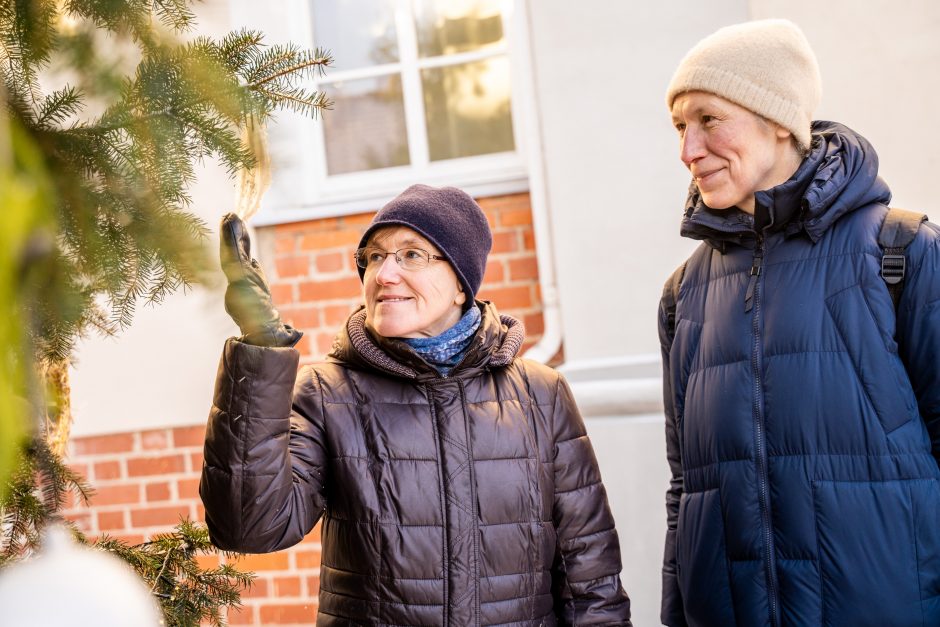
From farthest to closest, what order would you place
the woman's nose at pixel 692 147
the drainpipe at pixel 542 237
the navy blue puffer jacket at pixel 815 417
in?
1. the drainpipe at pixel 542 237
2. the woman's nose at pixel 692 147
3. the navy blue puffer jacket at pixel 815 417

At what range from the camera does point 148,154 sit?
30.4 inches

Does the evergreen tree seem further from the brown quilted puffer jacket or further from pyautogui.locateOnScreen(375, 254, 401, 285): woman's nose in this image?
pyautogui.locateOnScreen(375, 254, 401, 285): woman's nose

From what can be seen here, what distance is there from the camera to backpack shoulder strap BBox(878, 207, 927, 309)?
1.80 meters

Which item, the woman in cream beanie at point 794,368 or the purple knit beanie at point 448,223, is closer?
the woman in cream beanie at point 794,368

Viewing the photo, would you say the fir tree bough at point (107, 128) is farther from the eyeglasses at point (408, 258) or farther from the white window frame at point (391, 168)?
the white window frame at point (391, 168)

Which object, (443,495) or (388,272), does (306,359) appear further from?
(443,495)

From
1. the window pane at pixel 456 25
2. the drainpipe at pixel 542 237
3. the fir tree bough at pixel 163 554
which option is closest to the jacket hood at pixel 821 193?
the fir tree bough at pixel 163 554

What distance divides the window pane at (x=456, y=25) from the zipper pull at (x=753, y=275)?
2095 millimetres

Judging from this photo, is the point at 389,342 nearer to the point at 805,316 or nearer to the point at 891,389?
the point at 805,316

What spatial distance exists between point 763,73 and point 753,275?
0.41 meters

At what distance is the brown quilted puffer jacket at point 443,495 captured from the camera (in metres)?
1.92

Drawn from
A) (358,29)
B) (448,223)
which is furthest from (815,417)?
(358,29)

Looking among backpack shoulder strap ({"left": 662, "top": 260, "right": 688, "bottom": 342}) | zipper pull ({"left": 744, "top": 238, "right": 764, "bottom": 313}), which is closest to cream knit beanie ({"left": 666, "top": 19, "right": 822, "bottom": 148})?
zipper pull ({"left": 744, "top": 238, "right": 764, "bottom": 313})

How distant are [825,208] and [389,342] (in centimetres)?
92
